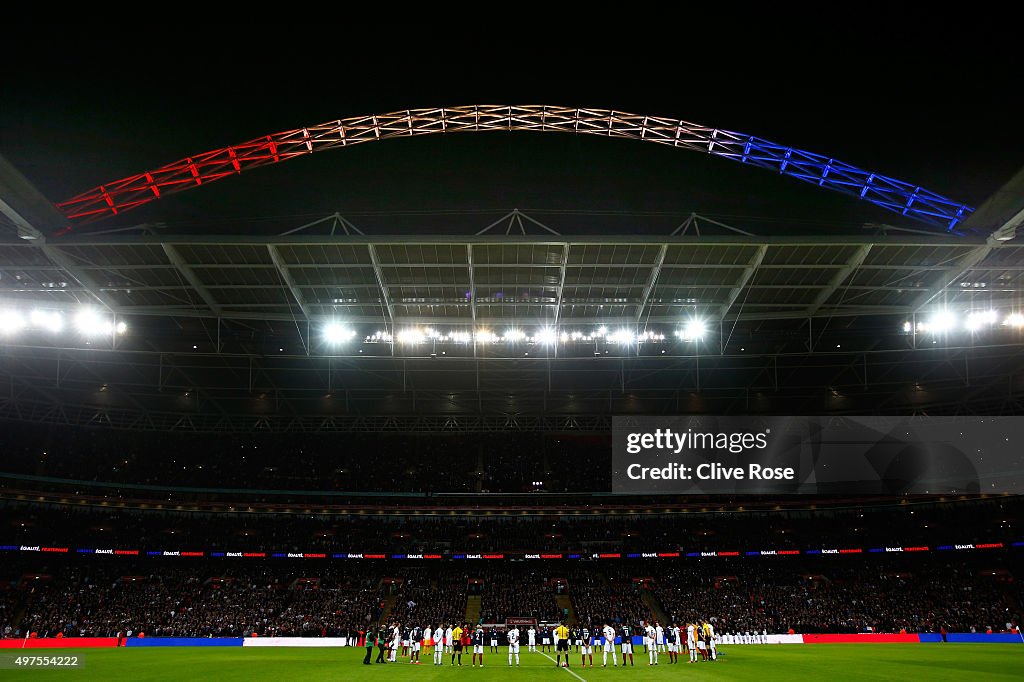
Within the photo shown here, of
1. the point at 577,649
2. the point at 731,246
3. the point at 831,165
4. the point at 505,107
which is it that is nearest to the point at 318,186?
the point at 505,107

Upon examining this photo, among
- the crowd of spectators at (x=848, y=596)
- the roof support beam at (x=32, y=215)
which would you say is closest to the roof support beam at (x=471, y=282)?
the roof support beam at (x=32, y=215)

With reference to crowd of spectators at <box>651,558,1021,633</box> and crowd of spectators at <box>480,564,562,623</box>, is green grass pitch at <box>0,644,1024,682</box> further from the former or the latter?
crowd of spectators at <box>480,564,562,623</box>

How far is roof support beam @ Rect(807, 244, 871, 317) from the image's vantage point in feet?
96.5

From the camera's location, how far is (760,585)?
56.8 metres

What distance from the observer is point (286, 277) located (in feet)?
103

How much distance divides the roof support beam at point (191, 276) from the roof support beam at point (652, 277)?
1807 centimetres

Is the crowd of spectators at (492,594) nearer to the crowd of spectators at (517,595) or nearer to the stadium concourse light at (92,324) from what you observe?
the crowd of spectators at (517,595)

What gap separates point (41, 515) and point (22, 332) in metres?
28.7

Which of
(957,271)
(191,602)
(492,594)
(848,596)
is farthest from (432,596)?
(957,271)

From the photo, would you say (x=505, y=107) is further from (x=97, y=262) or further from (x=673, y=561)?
(x=673, y=561)

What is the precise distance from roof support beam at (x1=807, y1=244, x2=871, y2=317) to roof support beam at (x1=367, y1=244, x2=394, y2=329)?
18.0m

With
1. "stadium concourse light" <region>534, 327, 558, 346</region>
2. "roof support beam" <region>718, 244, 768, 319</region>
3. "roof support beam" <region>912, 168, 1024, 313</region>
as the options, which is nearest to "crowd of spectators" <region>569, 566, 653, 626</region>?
"stadium concourse light" <region>534, 327, 558, 346</region>

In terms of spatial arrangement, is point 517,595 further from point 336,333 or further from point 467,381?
point 336,333

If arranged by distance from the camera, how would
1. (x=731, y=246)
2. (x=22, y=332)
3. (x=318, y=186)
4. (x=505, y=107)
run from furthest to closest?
(x=22, y=332) → (x=731, y=246) → (x=318, y=186) → (x=505, y=107)
